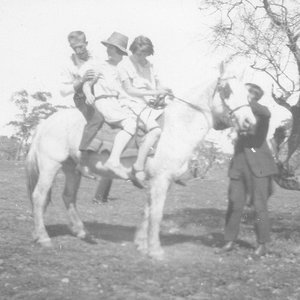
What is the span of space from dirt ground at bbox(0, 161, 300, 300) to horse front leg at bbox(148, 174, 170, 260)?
0.22 m

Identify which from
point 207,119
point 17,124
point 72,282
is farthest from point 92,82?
point 17,124

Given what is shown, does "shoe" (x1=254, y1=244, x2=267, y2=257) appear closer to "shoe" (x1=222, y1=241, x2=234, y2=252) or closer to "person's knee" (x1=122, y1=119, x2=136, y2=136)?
"shoe" (x1=222, y1=241, x2=234, y2=252)

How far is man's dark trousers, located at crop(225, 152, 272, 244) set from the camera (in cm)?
841

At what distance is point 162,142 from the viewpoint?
8.02 m

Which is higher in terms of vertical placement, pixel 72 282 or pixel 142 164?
pixel 142 164

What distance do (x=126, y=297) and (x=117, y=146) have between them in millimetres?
3077

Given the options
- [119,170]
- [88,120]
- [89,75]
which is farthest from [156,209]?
[89,75]

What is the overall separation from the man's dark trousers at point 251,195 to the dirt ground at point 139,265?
1.37 feet

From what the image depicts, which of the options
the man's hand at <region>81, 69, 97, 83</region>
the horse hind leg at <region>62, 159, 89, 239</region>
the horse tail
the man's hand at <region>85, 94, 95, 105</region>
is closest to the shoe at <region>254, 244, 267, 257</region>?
the horse hind leg at <region>62, 159, 89, 239</region>

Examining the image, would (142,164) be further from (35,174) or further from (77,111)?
(35,174)

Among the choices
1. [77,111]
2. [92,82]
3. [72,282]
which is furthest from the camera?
[77,111]

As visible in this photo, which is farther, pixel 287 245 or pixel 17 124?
pixel 17 124

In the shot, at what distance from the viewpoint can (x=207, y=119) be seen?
26.2 feet

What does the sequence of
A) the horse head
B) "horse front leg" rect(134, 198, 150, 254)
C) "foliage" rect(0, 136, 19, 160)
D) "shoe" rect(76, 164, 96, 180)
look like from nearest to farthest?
the horse head < "horse front leg" rect(134, 198, 150, 254) < "shoe" rect(76, 164, 96, 180) < "foliage" rect(0, 136, 19, 160)
